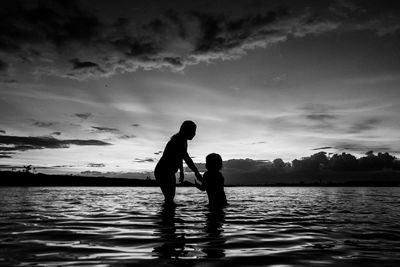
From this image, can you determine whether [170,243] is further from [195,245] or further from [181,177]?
[181,177]

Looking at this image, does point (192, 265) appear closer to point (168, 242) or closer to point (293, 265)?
point (293, 265)

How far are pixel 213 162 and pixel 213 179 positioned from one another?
0.64m

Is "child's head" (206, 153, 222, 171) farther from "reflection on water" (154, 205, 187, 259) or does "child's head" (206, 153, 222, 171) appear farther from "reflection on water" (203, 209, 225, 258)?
"reflection on water" (154, 205, 187, 259)

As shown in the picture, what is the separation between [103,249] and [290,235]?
3.19 m

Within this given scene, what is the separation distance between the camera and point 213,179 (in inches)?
363

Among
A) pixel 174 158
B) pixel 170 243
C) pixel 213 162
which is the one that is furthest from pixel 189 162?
pixel 170 243

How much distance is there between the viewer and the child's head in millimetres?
8781

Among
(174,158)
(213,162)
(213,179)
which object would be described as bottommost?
(213,179)

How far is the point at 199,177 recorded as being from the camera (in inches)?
350

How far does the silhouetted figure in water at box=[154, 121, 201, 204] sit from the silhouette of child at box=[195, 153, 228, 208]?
0.39m

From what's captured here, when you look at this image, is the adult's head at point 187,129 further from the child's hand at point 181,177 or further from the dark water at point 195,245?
the dark water at point 195,245

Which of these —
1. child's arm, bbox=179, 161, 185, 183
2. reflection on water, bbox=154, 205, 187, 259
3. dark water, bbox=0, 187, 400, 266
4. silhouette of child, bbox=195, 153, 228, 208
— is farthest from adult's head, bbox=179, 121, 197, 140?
reflection on water, bbox=154, 205, 187, 259

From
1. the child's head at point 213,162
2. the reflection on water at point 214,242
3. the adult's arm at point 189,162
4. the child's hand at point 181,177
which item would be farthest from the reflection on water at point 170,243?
the child's hand at point 181,177

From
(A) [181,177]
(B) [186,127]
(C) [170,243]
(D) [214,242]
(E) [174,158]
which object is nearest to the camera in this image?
(C) [170,243]
